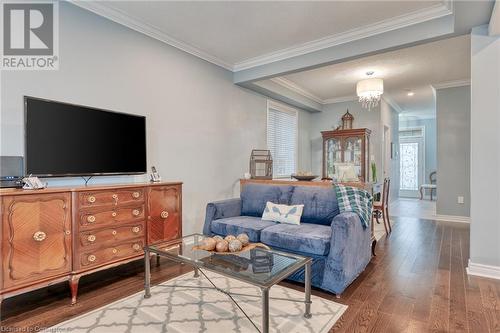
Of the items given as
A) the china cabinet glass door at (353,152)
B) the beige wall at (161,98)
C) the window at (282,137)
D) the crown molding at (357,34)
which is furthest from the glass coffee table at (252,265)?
the china cabinet glass door at (353,152)

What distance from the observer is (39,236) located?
204 cm

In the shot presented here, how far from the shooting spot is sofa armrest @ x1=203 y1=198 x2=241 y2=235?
10.7 feet

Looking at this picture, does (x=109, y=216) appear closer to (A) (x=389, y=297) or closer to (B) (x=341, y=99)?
(A) (x=389, y=297)

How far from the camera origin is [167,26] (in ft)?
10.5

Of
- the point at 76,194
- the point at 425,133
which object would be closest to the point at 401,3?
the point at 76,194

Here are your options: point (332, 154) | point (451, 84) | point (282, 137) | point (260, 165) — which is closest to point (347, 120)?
point (332, 154)

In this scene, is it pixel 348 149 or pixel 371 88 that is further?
pixel 348 149

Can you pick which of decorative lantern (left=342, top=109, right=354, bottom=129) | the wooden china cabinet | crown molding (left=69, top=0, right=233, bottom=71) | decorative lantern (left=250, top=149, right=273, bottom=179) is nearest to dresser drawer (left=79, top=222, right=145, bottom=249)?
crown molding (left=69, top=0, right=233, bottom=71)

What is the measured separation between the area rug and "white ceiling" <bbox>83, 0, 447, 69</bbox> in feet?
9.20

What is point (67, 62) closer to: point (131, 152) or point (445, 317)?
point (131, 152)

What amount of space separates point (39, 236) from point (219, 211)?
1750mm

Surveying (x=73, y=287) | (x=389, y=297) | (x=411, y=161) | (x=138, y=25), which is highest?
(x=138, y=25)

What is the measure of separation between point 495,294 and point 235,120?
3800 millimetres

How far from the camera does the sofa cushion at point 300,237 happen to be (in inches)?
95.8
